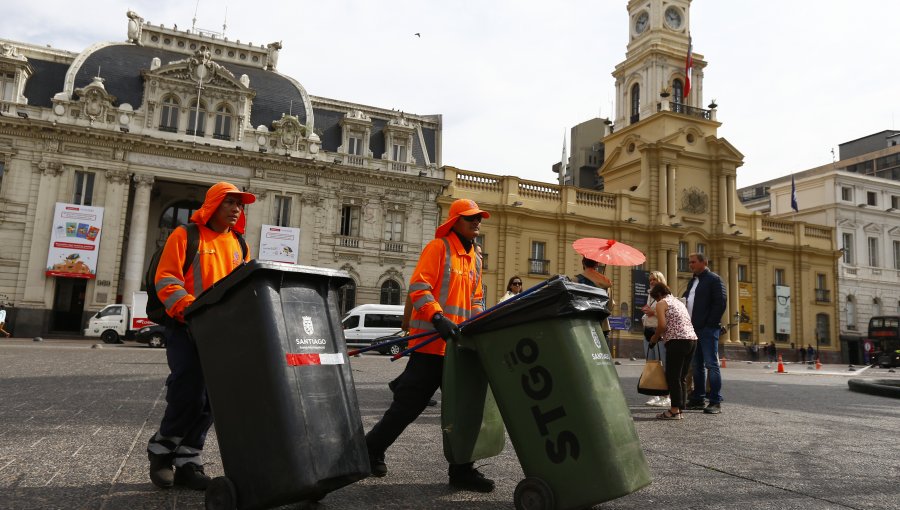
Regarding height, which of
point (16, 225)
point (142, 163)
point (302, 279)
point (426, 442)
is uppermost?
point (142, 163)

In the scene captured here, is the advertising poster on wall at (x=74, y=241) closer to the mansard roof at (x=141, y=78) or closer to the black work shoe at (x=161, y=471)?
the mansard roof at (x=141, y=78)

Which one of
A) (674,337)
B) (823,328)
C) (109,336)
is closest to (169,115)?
(109,336)

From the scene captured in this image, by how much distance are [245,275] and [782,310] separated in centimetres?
4291

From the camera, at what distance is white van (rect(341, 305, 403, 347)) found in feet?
81.5

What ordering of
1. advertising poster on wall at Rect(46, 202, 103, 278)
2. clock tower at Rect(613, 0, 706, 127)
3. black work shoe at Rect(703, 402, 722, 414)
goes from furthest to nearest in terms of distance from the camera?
1. clock tower at Rect(613, 0, 706, 127)
2. advertising poster on wall at Rect(46, 202, 103, 278)
3. black work shoe at Rect(703, 402, 722, 414)

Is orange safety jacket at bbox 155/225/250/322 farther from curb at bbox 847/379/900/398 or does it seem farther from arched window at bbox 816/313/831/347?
arched window at bbox 816/313/831/347

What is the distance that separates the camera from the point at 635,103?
4253cm

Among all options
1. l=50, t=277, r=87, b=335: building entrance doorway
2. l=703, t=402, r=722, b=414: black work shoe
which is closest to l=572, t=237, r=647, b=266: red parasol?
l=703, t=402, r=722, b=414: black work shoe

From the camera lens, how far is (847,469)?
171 inches

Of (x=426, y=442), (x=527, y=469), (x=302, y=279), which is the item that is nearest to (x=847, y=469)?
(x=527, y=469)

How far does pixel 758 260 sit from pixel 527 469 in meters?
41.3

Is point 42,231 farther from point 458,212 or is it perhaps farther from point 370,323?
point 458,212

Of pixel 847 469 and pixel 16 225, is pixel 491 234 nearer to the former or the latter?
pixel 16 225

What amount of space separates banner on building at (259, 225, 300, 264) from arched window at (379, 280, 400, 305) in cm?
470
